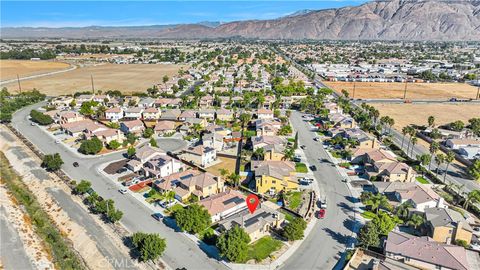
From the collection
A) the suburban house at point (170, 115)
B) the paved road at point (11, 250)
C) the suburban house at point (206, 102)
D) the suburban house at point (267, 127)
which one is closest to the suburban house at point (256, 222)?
the paved road at point (11, 250)

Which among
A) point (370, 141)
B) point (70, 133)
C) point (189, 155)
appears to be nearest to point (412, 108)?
point (370, 141)

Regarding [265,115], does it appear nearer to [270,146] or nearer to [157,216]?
[270,146]

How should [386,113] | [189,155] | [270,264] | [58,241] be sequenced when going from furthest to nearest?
[386,113], [189,155], [58,241], [270,264]

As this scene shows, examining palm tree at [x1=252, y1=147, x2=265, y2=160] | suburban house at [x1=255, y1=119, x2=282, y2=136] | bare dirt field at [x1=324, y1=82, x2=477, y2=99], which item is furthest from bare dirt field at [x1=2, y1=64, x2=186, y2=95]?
palm tree at [x1=252, y1=147, x2=265, y2=160]

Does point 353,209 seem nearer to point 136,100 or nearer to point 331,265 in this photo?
point 331,265

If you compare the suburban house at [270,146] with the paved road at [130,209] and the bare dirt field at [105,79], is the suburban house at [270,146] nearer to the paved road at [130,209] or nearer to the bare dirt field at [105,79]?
the paved road at [130,209]
